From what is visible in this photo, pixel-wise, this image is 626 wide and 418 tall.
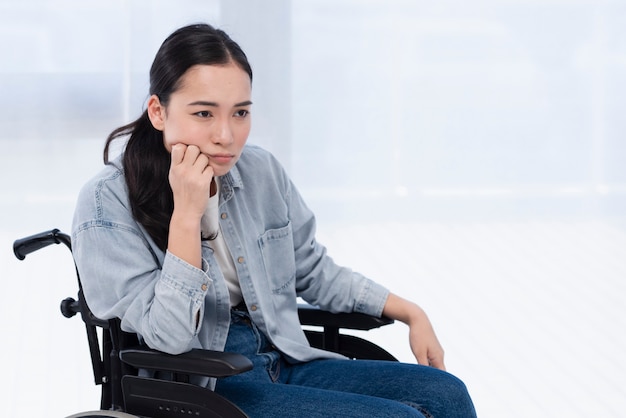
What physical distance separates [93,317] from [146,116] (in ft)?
1.27

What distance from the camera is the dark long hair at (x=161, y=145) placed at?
162 centimetres

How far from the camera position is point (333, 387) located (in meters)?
1.78

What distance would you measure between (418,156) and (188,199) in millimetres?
2171

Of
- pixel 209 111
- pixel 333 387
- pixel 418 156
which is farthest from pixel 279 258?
pixel 418 156

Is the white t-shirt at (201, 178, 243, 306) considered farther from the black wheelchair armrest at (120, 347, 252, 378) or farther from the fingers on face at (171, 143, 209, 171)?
the black wheelchair armrest at (120, 347, 252, 378)

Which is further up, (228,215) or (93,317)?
(228,215)

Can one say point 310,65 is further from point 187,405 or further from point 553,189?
point 187,405

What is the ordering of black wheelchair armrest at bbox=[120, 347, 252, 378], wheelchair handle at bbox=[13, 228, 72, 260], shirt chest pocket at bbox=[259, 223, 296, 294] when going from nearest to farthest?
black wheelchair armrest at bbox=[120, 347, 252, 378] → wheelchair handle at bbox=[13, 228, 72, 260] → shirt chest pocket at bbox=[259, 223, 296, 294]

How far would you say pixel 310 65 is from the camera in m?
3.41

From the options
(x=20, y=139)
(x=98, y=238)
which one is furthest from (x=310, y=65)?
(x=98, y=238)

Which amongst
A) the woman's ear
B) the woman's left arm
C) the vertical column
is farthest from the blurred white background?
the woman's ear

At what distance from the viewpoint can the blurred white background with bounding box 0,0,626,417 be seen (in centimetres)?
316

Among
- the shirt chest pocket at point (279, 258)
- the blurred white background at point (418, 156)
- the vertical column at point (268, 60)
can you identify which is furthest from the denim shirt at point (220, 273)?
the vertical column at point (268, 60)

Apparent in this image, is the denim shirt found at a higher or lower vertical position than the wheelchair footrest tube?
higher
